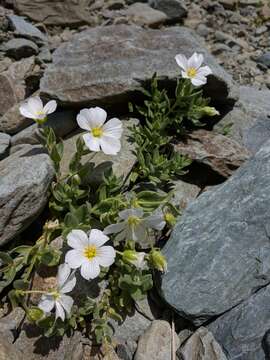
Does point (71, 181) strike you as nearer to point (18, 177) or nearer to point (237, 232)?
point (18, 177)

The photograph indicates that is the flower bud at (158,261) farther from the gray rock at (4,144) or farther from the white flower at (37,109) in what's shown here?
the gray rock at (4,144)

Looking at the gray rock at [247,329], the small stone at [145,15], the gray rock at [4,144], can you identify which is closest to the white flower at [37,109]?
the gray rock at [4,144]

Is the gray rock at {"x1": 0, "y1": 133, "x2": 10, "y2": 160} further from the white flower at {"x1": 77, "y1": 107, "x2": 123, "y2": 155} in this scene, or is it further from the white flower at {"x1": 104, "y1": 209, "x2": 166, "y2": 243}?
the white flower at {"x1": 104, "y1": 209, "x2": 166, "y2": 243}

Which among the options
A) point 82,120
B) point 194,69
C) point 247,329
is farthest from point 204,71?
point 247,329

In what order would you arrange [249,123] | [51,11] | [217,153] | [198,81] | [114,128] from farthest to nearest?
[51,11]
[249,123]
[217,153]
[198,81]
[114,128]

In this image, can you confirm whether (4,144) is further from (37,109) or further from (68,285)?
(68,285)

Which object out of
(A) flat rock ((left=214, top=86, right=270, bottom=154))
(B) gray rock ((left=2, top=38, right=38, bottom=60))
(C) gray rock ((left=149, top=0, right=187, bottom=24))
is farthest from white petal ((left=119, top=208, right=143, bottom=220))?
(C) gray rock ((left=149, top=0, right=187, bottom=24))
